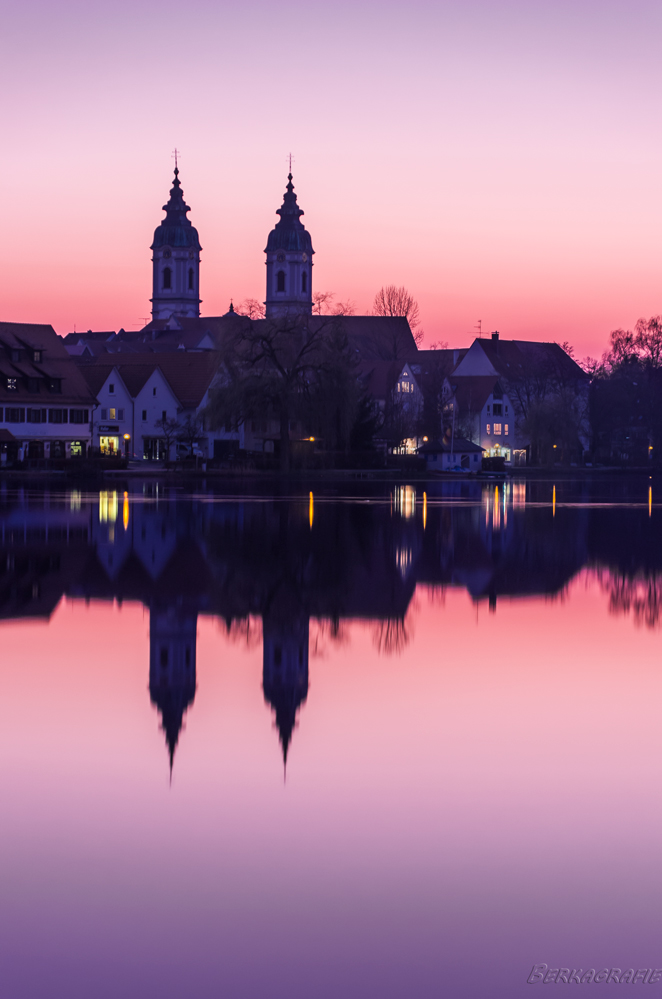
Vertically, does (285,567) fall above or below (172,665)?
above

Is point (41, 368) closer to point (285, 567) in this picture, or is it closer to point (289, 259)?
point (285, 567)

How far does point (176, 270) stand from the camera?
196 metres

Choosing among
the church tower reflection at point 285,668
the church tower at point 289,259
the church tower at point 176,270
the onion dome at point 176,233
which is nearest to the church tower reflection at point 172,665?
the church tower reflection at point 285,668

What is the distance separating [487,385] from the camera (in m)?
130

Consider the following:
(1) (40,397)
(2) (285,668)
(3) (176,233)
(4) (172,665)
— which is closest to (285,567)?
(4) (172,665)

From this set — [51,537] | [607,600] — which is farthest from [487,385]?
[607,600]

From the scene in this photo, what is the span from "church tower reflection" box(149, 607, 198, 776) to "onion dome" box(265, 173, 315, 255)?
6835 inches

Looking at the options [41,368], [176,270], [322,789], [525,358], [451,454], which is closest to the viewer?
[322,789]

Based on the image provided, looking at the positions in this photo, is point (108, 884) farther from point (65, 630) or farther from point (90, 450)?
point (90, 450)

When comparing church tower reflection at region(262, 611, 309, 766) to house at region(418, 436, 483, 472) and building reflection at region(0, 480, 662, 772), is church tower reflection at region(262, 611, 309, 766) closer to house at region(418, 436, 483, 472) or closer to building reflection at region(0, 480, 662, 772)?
building reflection at region(0, 480, 662, 772)

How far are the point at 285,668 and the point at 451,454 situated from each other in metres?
104

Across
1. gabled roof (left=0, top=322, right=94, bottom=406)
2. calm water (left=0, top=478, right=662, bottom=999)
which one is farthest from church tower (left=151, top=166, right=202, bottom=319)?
calm water (left=0, top=478, right=662, bottom=999)

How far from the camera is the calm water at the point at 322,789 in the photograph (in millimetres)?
5441

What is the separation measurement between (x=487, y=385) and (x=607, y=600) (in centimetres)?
11367
